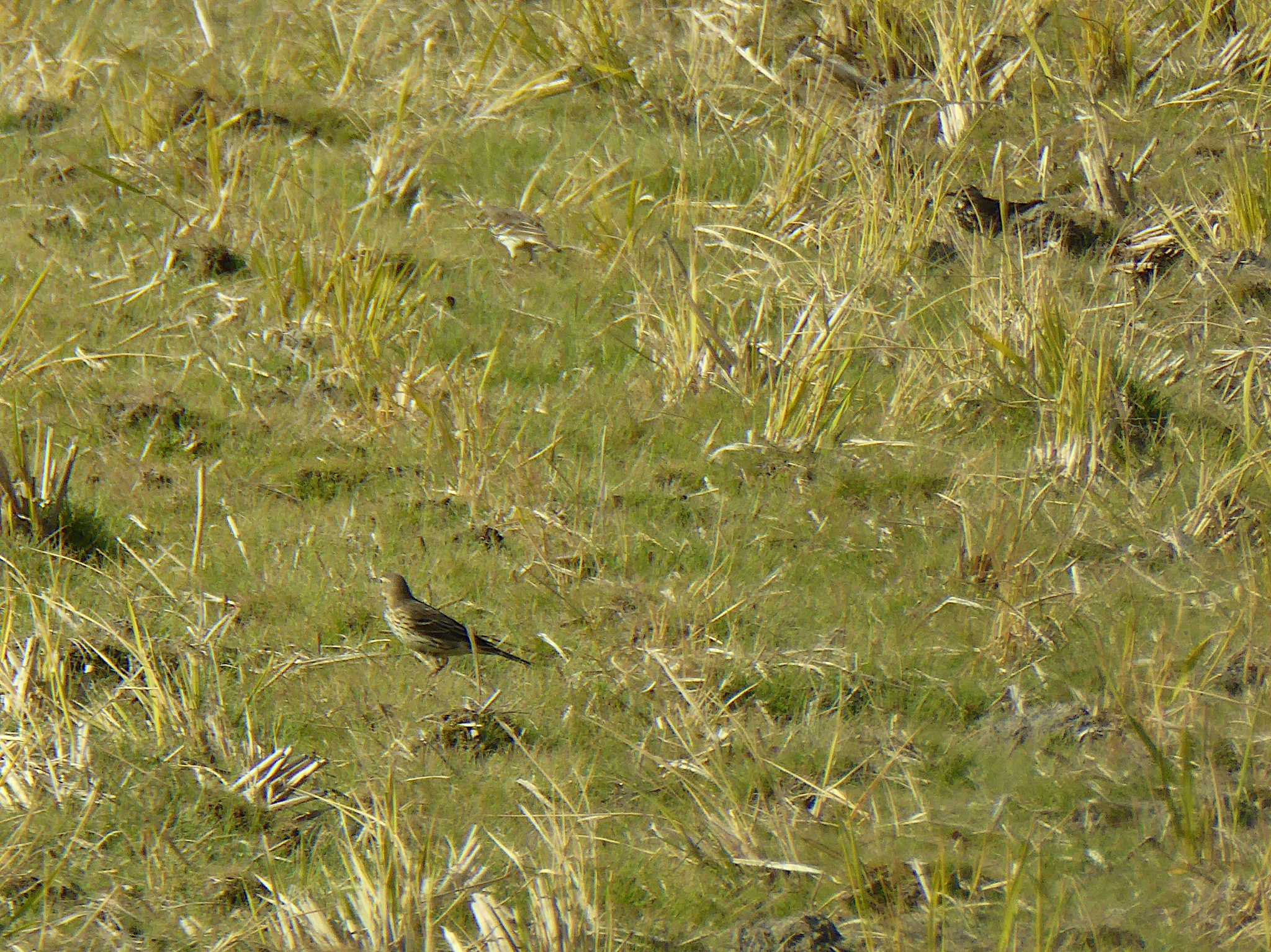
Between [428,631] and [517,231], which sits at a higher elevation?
[517,231]

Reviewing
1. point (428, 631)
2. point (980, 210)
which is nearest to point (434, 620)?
point (428, 631)

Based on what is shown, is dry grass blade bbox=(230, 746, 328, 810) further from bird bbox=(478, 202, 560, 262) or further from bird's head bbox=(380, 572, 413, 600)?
bird bbox=(478, 202, 560, 262)

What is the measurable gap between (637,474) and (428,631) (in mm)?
1172

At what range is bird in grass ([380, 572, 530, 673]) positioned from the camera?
443cm

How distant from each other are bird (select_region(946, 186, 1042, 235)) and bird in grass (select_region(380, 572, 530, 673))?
2.72 meters

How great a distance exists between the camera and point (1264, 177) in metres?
5.95

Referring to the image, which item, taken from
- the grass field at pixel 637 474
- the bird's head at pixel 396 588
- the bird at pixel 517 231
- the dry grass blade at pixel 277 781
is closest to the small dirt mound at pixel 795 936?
the grass field at pixel 637 474

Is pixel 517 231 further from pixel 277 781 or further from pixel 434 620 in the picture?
pixel 277 781

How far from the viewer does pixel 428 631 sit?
4422mm

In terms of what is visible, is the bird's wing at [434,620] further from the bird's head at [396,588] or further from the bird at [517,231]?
the bird at [517,231]

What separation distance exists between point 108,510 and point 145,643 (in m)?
1.03

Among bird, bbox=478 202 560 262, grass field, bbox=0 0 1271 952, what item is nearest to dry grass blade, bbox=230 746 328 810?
grass field, bbox=0 0 1271 952

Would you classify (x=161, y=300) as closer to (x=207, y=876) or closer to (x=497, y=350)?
(x=497, y=350)

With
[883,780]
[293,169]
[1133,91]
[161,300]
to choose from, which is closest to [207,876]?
[883,780]
